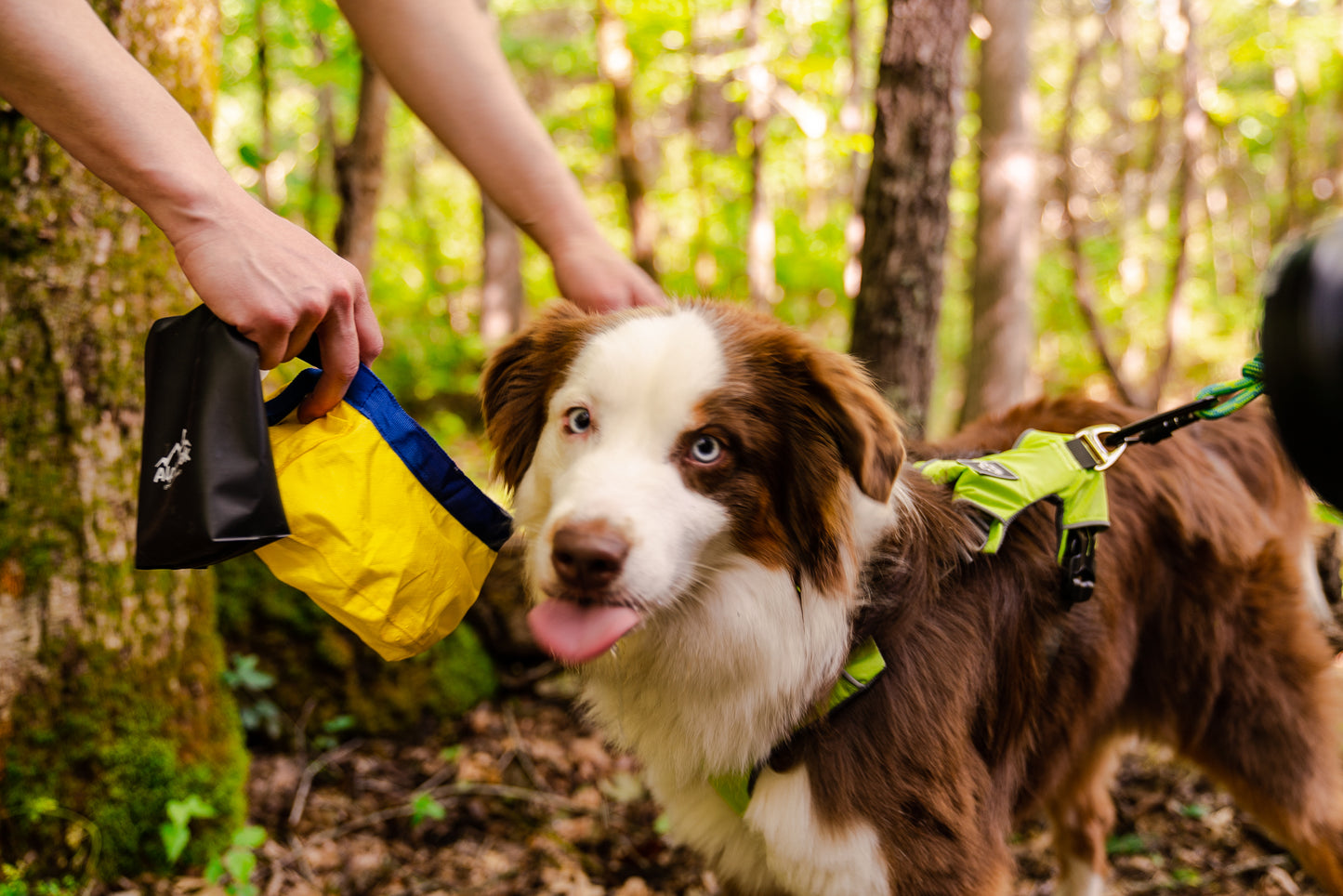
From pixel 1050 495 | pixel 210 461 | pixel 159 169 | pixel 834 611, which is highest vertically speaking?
pixel 159 169

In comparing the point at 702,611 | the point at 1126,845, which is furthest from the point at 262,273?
the point at 1126,845

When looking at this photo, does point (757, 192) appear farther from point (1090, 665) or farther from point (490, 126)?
point (1090, 665)

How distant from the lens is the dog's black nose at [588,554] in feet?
5.57

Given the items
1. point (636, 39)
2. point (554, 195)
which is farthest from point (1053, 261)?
point (554, 195)

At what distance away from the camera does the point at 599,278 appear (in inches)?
101

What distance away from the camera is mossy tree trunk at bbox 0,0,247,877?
2.51m

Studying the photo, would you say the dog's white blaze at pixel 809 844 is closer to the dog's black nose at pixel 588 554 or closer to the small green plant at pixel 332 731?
the dog's black nose at pixel 588 554

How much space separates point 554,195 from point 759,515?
1136 mm

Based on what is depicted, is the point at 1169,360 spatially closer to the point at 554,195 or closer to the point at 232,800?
the point at 554,195

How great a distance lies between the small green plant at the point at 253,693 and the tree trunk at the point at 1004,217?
20.4 ft

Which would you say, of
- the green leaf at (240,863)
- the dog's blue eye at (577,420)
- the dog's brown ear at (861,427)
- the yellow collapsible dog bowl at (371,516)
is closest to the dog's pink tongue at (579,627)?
the yellow collapsible dog bowl at (371,516)

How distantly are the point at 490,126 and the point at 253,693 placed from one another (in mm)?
2591

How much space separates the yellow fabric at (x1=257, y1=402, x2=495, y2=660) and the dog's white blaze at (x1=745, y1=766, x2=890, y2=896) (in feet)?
3.00

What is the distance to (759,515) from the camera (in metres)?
2.05
